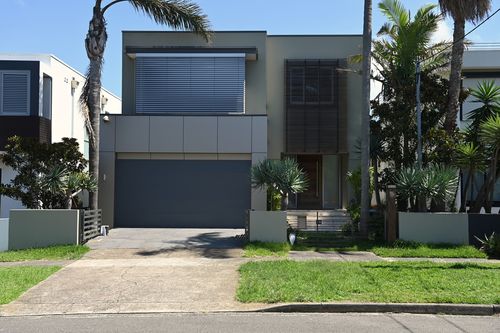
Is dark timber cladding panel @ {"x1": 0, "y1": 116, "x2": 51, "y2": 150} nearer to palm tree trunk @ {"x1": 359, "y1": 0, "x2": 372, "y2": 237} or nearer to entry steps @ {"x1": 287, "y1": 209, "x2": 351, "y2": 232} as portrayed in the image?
entry steps @ {"x1": 287, "y1": 209, "x2": 351, "y2": 232}

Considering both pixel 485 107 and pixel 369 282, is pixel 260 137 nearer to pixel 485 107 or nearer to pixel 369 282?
pixel 485 107

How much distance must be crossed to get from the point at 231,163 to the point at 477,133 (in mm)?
8737

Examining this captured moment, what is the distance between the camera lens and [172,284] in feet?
35.2

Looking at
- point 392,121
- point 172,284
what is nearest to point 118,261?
point 172,284

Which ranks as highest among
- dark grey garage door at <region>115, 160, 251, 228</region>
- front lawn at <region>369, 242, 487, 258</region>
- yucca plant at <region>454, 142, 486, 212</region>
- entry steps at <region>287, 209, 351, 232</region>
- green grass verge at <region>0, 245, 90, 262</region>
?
yucca plant at <region>454, 142, 486, 212</region>

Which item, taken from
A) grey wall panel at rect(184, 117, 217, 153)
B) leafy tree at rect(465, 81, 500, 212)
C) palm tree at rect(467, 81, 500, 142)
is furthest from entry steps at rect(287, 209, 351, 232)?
palm tree at rect(467, 81, 500, 142)

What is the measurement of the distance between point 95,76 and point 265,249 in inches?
333

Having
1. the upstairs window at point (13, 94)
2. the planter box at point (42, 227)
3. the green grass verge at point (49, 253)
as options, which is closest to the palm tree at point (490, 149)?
the green grass verge at point (49, 253)

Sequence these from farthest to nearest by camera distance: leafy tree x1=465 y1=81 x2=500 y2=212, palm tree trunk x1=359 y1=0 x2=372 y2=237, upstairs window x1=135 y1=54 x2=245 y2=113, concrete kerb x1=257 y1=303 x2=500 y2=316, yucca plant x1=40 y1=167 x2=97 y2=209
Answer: upstairs window x1=135 y1=54 x2=245 y2=113 < palm tree trunk x1=359 y1=0 x2=372 y2=237 < leafy tree x1=465 y1=81 x2=500 y2=212 < yucca plant x1=40 y1=167 x2=97 y2=209 < concrete kerb x1=257 y1=303 x2=500 y2=316

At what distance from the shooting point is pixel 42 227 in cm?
1560

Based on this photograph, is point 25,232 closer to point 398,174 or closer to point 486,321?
point 398,174

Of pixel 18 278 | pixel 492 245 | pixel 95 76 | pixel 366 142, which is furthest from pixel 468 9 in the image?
pixel 18 278

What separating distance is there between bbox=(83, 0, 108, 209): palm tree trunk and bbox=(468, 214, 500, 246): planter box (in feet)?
38.7

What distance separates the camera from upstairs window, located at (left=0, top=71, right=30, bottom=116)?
67.7 feet
